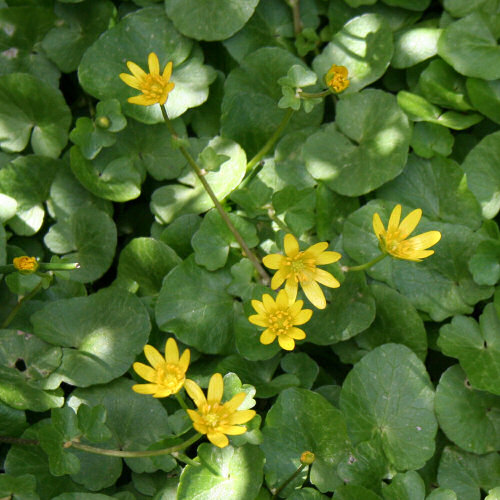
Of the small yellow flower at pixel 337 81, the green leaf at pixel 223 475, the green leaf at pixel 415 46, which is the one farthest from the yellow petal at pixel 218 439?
the green leaf at pixel 415 46

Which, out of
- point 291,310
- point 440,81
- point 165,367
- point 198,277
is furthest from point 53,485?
point 440,81

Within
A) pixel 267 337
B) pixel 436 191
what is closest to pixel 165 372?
pixel 267 337

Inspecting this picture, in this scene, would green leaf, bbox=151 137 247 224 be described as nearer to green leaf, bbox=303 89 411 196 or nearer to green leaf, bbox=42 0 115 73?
green leaf, bbox=303 89 411 196

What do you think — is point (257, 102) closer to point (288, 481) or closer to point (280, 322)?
point (280, 322)

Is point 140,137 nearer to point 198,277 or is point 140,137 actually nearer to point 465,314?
point 198,277

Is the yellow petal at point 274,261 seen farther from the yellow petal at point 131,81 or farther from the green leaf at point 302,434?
the yellow petal at point 131,81

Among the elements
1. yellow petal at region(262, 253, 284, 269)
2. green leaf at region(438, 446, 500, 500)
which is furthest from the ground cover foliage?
yellow petal at region(262, 253, 284, 269)

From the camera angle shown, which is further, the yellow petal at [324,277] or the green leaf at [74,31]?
the green leaf at [74,31]
